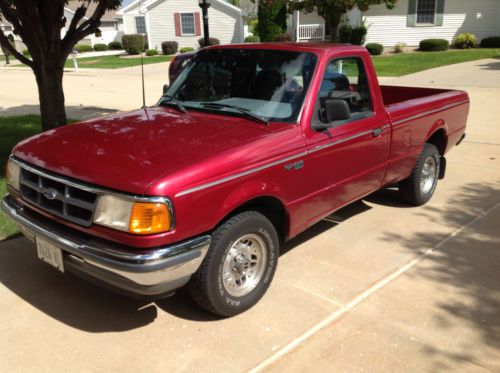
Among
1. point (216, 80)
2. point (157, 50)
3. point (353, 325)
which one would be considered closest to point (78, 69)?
point (157, 50)

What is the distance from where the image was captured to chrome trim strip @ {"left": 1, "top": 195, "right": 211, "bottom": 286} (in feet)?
9.00

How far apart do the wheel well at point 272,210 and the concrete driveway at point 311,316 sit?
0.46 meters

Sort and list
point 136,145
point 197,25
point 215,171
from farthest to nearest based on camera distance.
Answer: point 197,25
point 136,145
point 215,171

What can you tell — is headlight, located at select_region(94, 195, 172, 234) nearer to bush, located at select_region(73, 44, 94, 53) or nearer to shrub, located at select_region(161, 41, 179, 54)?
shrub, located at select_region(161, 41, 179, 54)

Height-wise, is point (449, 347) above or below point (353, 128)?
below

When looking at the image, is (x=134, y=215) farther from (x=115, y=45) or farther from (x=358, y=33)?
(x=115, y=45)

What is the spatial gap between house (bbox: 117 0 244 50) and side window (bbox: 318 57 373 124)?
3072 centimetres

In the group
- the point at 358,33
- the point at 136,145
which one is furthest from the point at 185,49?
the point at 136,145

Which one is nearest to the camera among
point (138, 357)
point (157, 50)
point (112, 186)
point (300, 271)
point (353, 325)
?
point (112, 186)

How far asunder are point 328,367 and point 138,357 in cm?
116

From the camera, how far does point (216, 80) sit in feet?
13.7

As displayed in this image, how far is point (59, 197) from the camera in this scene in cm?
309

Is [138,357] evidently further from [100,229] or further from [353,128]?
[353,128]

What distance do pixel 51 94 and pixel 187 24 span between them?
29.2 m
